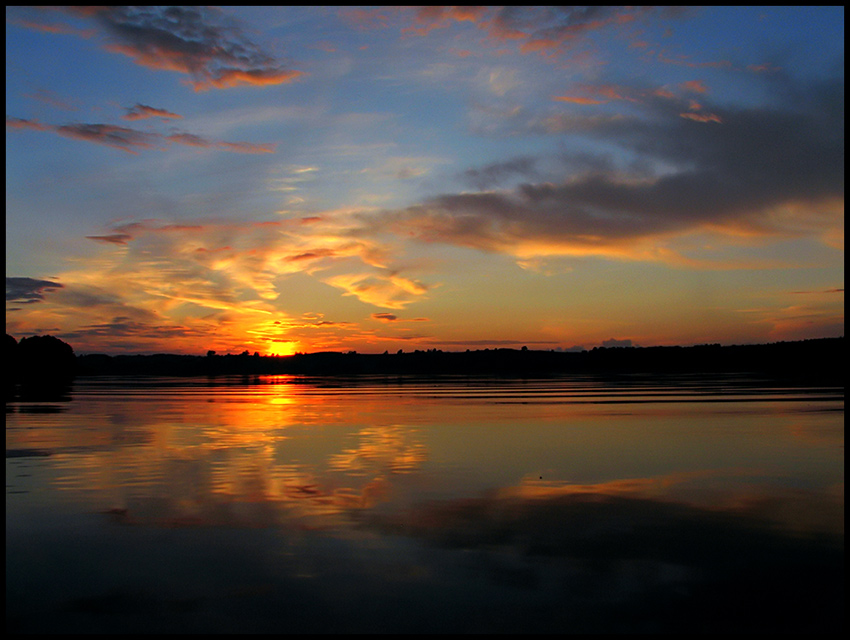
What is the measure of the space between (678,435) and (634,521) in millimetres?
11462

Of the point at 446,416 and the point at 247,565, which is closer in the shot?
the point at 247,565

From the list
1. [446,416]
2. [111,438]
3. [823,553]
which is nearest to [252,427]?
[111,438]

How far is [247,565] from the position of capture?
976 cm

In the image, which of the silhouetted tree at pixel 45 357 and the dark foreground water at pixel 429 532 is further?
the silhouetted tree at pixel 45 357

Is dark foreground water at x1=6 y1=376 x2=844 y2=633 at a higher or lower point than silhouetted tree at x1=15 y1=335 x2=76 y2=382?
lower

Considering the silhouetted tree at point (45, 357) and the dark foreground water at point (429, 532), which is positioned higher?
the silhouetted tree at point (45, 357)

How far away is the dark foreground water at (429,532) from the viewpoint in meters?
8.20

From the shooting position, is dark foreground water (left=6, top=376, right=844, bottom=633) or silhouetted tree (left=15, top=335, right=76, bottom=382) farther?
silhouetted tree (left=15, top=335, right=76, bottom=382)

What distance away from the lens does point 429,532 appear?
11.4 m

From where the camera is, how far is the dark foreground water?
26.9 feet

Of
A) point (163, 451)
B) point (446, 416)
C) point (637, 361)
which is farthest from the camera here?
point (637, 361)

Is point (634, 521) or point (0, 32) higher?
point (0, 32)

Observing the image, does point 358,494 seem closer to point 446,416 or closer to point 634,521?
point 634,521

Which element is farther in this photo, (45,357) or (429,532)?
(45,357)
